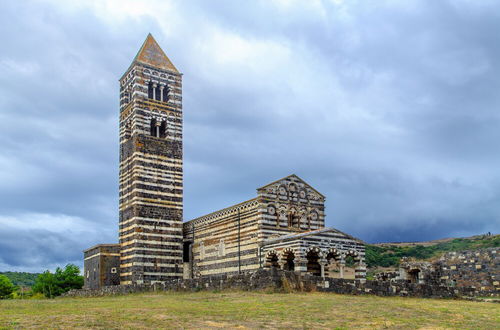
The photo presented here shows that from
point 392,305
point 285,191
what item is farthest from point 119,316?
point 285,191

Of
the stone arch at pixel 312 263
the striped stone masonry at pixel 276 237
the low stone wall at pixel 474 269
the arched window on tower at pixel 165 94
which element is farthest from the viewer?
the arched window on tower at pixel 165 94

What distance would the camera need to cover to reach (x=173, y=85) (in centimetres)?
4703

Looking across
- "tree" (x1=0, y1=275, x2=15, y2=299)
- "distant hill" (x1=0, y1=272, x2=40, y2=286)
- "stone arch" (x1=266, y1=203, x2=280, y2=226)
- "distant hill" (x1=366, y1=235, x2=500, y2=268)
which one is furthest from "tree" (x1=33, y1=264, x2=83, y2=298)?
"distant hill" (x1=0, y1=272, x2=40, y2=286)

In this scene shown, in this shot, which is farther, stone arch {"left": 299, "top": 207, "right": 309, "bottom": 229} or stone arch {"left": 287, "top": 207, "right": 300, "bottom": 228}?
stone arch {"left": 299, "top": 207, "right": 309, "bottom": 229}

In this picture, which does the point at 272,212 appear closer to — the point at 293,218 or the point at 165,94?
the point at 293,218

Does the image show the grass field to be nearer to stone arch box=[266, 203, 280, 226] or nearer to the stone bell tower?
stone arch box=[266, 203, 280, 226]

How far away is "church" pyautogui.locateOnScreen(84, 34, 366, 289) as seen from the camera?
36906 millimetres

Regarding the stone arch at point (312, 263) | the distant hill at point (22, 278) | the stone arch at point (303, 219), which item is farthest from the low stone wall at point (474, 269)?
the distant hill at point (22, 278)

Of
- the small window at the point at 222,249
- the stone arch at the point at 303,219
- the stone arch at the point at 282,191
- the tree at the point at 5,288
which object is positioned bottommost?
the tree at the point at 5,288

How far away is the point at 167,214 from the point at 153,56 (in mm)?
14539

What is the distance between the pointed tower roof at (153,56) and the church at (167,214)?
0.10 m

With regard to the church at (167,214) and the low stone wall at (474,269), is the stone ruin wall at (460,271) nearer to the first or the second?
the low stone wall at (474,269)

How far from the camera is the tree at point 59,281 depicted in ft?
186

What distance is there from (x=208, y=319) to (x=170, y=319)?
103 cm
